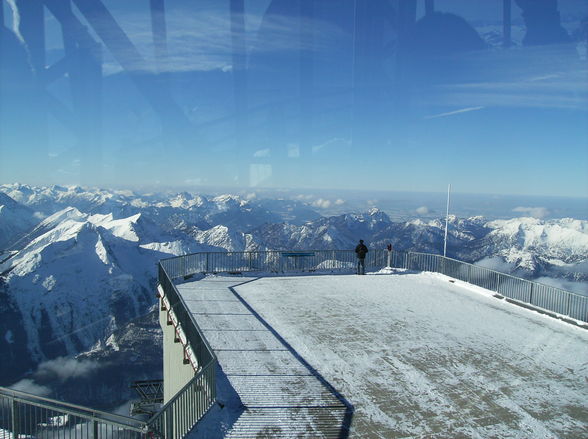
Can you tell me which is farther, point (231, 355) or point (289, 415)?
Answer: point (231, 355)

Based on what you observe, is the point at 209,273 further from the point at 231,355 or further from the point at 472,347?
the point at 472,347

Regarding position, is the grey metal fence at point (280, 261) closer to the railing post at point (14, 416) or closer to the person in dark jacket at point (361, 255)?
the person in dark jacket at point (361, 255)

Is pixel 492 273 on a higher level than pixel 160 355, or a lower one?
higher

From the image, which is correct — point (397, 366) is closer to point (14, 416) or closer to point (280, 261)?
point (14, 416)

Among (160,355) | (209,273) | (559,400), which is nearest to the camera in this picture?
(559,400)

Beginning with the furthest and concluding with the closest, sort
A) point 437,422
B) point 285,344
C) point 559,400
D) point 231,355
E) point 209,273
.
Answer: point 209,273 → point 285,344 → point 231,355 → point 559,400 → point 437,422

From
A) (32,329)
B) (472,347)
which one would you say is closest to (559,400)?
(472,347)

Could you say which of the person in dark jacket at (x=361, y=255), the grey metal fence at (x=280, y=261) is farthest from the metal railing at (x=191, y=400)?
the person in dark jacket at (x=361, y=255)
